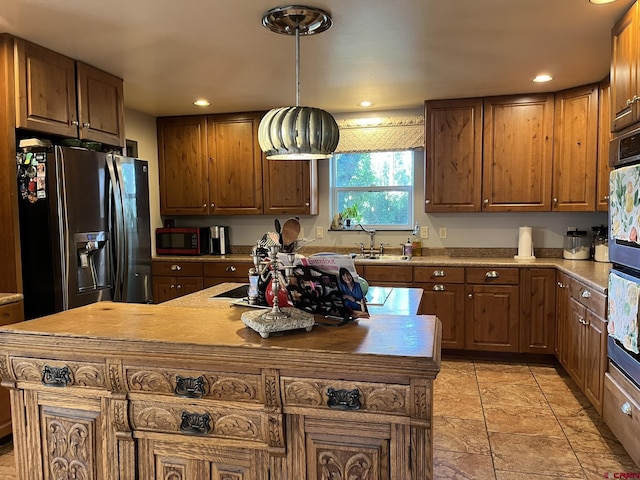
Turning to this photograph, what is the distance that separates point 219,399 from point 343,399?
1.26 feet

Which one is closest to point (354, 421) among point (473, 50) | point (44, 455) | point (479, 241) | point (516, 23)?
point (44, 455)

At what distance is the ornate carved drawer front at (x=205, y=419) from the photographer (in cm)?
136

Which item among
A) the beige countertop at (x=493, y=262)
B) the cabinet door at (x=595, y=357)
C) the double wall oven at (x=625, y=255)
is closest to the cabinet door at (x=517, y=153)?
the beige countertop at (x=493, y=262)

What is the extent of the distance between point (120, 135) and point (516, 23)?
2.82 meters

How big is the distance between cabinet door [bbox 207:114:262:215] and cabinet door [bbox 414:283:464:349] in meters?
1.93

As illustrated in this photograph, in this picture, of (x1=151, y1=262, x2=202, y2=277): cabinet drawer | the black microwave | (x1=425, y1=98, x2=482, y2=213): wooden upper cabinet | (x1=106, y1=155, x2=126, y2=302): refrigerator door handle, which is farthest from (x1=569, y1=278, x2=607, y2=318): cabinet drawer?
the black microwave

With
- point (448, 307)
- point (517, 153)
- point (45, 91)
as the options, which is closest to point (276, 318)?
point (45, 91)

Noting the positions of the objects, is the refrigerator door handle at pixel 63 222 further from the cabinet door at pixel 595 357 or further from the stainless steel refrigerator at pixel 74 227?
the cabinet door at pixel 595 357

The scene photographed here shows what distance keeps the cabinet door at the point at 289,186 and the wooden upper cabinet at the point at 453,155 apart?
116 cm

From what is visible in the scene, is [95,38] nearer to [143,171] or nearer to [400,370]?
[143,171]

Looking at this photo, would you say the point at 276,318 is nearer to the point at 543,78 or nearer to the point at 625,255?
the point at 625,255

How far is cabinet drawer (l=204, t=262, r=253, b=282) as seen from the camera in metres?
4.46

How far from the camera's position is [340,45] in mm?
2789

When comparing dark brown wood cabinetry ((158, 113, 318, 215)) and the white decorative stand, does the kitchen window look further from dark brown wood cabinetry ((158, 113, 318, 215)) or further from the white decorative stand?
the white decorative stand
